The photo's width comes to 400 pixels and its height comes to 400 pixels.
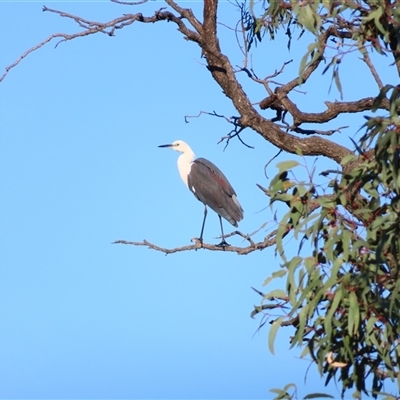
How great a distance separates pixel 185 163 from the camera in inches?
276

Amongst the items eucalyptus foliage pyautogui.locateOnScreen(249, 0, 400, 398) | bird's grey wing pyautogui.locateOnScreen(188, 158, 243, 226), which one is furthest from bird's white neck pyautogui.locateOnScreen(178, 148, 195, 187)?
eucalyptus foliage pyautogui.locateOnScreen(249, 0, 400, 398)

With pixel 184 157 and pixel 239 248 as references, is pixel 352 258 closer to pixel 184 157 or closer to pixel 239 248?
pixel 239 248

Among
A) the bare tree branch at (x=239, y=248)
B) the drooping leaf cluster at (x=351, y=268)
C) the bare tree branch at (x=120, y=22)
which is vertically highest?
the bare tree branch at (x=120, y=22)

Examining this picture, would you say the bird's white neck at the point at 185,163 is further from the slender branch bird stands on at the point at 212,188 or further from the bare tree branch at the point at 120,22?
the bare tree branch at the point at 120,22

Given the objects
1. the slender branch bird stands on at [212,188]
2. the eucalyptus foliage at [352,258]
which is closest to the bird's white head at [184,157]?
the slender branch bird stands on at [212,188]

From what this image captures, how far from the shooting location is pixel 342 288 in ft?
8.82

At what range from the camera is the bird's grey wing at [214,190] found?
627 centimetres

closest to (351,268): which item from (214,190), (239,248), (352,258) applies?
(352,258)

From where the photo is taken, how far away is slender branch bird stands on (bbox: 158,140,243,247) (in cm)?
627

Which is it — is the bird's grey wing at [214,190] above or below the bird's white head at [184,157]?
below

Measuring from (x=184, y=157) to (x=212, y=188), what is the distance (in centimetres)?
80

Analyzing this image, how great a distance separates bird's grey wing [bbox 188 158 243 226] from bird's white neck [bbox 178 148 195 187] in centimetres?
15

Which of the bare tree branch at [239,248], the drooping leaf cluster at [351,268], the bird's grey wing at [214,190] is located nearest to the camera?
the drooping leaf cluster at [351,268]

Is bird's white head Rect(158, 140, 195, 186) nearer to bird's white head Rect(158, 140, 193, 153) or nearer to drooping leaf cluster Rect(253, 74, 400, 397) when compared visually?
bird's white head Rect(158, 140, 193, 153)
